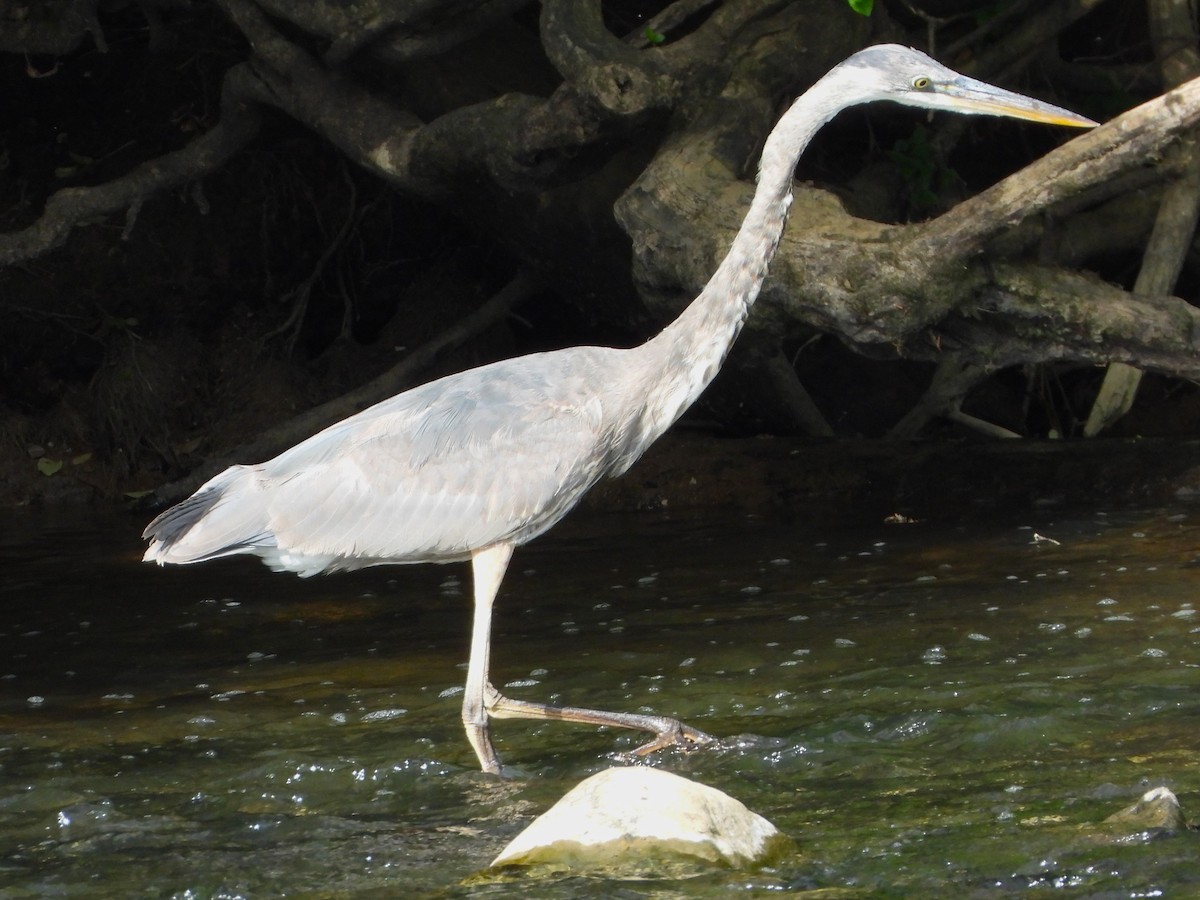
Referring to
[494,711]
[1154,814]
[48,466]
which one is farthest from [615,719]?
[48,466]

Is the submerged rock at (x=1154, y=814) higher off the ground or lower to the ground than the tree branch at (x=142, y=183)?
lower

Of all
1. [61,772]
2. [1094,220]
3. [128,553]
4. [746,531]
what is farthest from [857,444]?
[61,772]

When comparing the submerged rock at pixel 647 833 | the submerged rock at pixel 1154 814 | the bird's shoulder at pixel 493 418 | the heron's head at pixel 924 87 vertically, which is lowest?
the submerged rock at pixel 1154 814

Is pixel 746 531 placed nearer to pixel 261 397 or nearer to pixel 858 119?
pixel 858 119

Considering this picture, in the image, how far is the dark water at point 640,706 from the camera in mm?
3637

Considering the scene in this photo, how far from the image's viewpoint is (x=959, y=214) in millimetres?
5840

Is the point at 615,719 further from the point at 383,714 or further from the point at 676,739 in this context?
the point at 383,714

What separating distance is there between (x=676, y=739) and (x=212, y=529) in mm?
1625

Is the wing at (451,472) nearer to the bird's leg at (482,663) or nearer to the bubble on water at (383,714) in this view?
the bird's leg at (482,663)

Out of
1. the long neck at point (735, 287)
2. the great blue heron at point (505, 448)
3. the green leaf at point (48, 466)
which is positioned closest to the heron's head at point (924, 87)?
the great blue heron at point (505, 448)

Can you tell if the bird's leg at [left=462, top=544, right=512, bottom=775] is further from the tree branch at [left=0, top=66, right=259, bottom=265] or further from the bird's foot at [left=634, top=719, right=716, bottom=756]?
the tree branch at [left=0, top=66, right=259, bottom=265]

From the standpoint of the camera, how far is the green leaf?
10.4m

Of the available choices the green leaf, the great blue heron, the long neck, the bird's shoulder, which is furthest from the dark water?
the green leaf

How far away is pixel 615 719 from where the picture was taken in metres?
4.73
